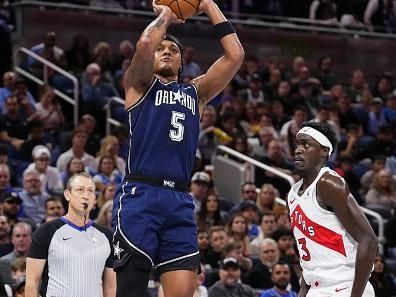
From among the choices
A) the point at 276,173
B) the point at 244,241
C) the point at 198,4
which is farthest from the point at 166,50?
the point at 276,173

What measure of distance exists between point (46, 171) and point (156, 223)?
7.29 meters

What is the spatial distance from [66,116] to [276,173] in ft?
12.5

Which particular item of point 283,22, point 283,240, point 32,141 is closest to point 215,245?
point 283,240

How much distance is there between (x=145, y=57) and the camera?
6.40m

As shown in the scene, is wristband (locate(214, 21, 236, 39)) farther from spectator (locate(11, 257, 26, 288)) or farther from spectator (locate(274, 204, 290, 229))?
spectator (locate(274, 204, 290, 229))

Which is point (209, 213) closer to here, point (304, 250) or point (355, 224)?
point (304, 250)

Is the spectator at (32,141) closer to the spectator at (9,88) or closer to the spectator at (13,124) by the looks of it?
the spectator at (13,124)

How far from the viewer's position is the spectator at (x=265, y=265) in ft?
40.3

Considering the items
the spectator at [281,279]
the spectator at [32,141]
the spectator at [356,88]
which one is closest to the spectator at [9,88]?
the spectator at [32,141]

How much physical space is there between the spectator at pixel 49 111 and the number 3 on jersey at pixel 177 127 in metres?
8.99

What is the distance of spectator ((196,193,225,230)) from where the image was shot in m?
13.2

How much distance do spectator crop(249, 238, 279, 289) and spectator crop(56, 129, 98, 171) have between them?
9.16 ft

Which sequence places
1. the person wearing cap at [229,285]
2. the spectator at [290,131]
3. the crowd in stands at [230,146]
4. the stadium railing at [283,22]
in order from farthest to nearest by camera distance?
1. the stadium railing at [283,22]
2. the spectator at [290,131]
3. the crowd in stands at [230,146]
4. the person wearing cap at [229,285]

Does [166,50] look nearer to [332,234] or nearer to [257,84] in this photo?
[332,234]
